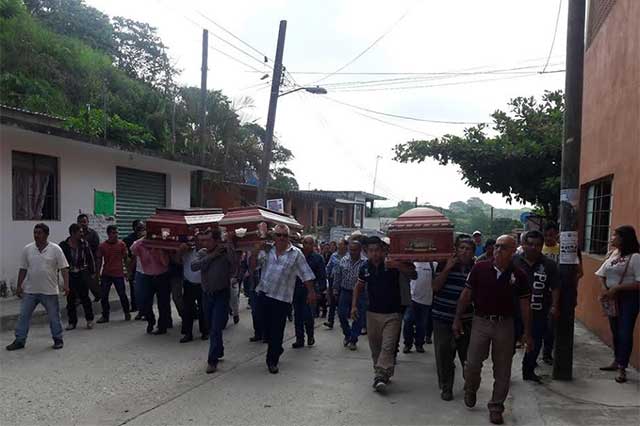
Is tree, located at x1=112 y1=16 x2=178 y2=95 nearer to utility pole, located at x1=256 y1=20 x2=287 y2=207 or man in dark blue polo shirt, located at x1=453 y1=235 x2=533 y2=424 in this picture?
utility pole, located at x1=256 y1=20 x2=287 y2=207

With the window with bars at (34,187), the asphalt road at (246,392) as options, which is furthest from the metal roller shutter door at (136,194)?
the asphalt road at (246,392)

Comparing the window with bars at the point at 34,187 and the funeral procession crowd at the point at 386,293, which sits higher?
the window with bars at the point at 34,187

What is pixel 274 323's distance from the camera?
20.6 feet

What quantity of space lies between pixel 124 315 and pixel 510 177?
36.6 feet

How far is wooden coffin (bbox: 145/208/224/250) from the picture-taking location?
7.67 m

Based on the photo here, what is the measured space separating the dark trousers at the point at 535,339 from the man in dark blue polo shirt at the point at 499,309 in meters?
1.27

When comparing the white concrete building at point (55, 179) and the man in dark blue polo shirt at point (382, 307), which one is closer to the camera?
the man in dark blue polo shirt at point (382, 307)

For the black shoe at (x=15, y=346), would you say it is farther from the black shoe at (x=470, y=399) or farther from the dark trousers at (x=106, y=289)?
the black shoe at (x=470, y=399)

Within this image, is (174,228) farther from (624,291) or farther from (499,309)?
(624,291)

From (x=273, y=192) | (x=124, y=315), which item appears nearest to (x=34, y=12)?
(x=273, y=192)

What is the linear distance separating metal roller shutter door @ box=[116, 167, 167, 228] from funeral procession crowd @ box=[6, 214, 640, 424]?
498cm

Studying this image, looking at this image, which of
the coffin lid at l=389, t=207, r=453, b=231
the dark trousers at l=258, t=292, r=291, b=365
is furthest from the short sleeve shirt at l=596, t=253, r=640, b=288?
the dark trousers at l=258, t=292, r=291, b=365

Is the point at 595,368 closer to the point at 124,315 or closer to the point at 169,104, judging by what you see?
the point at 124,315

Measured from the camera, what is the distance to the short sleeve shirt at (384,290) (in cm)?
574
